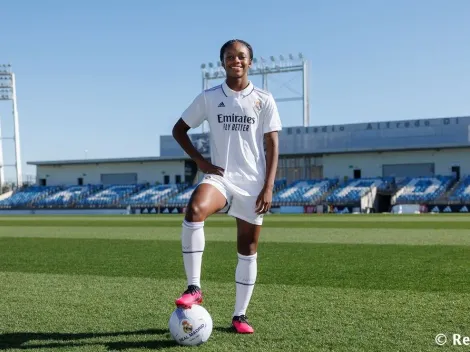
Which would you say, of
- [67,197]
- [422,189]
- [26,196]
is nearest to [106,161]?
[67,197]

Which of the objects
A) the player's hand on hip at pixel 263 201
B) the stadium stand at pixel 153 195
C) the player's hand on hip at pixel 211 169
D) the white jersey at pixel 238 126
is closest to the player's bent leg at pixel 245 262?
the player's hand on hip at pixel 263 201

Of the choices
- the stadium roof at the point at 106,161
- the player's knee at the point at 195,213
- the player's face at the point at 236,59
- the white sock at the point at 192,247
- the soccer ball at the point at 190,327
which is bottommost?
the stadium roof at the point at 106,161

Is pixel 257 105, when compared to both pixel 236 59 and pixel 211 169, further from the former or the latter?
pixel 211 169

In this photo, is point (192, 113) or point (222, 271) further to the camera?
point (222, 271)

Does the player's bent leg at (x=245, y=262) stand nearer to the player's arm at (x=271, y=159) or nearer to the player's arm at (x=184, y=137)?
the player's arm at (x=271, y=159)

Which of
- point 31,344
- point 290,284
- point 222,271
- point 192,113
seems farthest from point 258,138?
point 222,271

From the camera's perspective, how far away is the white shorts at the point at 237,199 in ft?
15.4

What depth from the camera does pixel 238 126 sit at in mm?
4734

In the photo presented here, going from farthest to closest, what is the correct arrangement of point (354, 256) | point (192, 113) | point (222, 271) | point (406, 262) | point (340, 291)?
point (354, 256)
point (406, 262)
point (222, 271)
point (340, 291)
point (192, 113)

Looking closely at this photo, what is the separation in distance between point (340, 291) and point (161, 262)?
4.25 meters

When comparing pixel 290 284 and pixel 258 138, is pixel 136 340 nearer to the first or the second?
pixel 258 138

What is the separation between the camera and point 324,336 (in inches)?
175

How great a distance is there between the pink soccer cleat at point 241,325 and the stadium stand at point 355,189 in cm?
4082

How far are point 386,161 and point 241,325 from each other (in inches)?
1917
